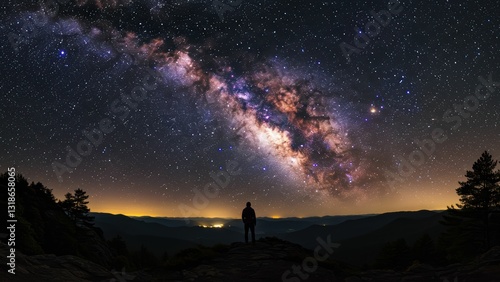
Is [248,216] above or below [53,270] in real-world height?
above

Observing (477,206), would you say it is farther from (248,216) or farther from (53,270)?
(53,270)

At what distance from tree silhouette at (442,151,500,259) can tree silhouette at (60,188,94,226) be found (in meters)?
49.6

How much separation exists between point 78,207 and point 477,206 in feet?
174

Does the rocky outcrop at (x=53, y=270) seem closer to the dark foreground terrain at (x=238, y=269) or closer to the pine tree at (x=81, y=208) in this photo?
the dark foreground terrain at (x=238, y=269)

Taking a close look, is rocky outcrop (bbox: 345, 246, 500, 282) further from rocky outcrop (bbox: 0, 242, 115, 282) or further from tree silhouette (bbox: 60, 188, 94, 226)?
tree silhouette (bbox: 60, 188, 94, 226)

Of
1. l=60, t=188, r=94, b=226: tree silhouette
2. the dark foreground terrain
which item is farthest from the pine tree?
the dark foreground terrain

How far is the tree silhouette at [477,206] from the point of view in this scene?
32.6m

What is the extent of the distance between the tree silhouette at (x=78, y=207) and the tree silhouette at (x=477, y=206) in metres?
49.6

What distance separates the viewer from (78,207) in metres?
50.4

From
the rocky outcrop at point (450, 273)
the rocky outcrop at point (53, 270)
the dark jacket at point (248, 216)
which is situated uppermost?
the dark jacket at point (248, 216)

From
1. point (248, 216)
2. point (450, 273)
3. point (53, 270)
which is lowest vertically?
point (450, 273)

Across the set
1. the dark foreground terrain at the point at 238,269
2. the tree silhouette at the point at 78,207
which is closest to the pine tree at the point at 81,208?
the tree silhouette at the point at 78,207

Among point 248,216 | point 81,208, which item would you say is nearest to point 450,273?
point 248,216

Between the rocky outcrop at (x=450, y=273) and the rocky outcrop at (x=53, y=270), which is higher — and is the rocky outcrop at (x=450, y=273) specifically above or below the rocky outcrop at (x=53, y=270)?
below
